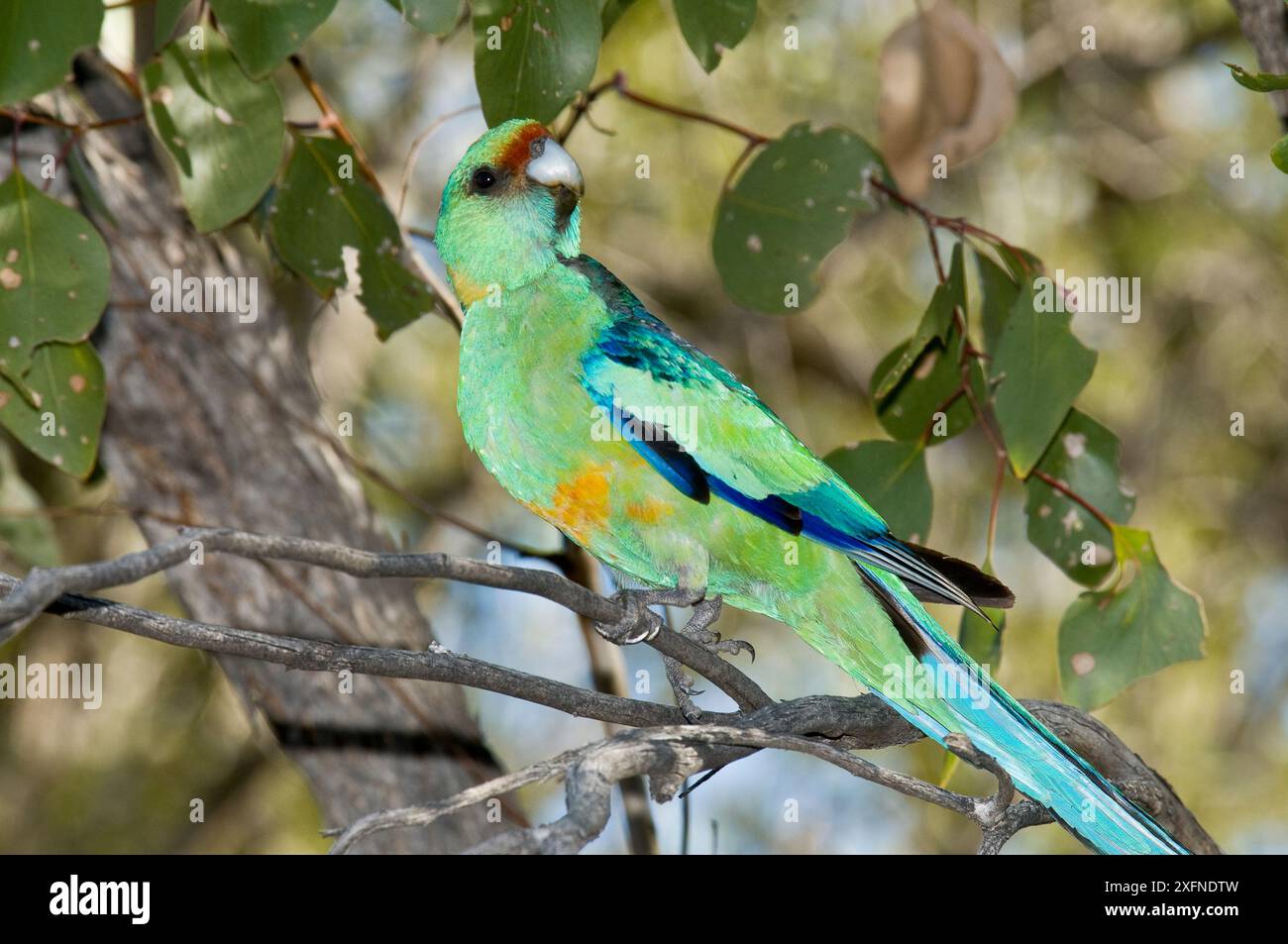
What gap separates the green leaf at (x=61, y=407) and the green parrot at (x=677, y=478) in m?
1.03

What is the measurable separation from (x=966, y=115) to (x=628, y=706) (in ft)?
7.66

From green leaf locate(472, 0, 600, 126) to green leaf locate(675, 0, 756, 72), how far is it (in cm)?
23

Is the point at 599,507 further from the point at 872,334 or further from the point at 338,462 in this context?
the point at 872,334

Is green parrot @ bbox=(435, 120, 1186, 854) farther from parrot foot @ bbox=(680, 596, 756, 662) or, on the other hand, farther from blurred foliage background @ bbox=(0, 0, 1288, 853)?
blurred foliage background @ bbox=(0, 0, 1288, 853)

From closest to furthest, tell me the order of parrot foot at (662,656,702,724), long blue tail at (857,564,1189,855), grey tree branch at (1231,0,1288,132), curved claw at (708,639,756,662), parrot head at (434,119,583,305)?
long blue tail at (857,564,1189,855), parrot foot at (662,656,702,724), curved claw at (708,639,756,662), parrot head at (434,119,583,305), grey tree branch at (1231,0,1288,132)

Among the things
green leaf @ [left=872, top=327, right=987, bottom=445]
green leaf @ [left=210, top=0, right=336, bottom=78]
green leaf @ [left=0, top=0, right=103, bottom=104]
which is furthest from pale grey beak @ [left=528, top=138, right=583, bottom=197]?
green leaf @ [left=872, top=327, right=987, bottom=445]

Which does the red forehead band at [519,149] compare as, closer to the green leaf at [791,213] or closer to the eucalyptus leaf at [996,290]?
the green leaf at [791,213]

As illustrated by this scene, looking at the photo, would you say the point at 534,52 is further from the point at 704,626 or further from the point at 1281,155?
the point at 1281,155

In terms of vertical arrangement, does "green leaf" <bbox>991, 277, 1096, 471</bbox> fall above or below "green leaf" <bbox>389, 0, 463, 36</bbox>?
below

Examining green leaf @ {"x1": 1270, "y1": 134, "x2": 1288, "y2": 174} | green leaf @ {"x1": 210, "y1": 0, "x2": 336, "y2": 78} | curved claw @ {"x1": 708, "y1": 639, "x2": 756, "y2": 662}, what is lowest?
curved claw @ {"x1": 708, "y1": 639, "x2": 756, "y2": 662}

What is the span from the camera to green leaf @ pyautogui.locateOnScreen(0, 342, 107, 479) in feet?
11.4

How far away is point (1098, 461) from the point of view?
12.8 feet

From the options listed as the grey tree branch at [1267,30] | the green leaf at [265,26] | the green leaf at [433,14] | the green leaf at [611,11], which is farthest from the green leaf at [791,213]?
the green leaf at [265,26]

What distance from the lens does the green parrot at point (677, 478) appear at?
9.59ft
